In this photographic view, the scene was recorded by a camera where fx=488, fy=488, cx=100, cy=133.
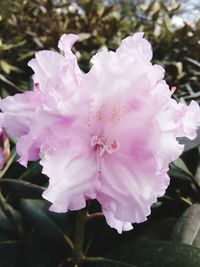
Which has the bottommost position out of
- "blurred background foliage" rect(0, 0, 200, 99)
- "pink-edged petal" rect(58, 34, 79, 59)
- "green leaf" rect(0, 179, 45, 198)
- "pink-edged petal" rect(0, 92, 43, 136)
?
"blurred background foliage" rect(0, 0, 200, 99)

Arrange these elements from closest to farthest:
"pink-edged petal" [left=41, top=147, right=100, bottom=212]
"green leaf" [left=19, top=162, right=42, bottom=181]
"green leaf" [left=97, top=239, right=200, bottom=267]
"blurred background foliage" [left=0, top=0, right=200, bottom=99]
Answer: "pink-edged petal" [left=41, top=147, right=100, bottom=212] < "green leaf" [left=97, top=239, right=200, bottom=267] < "green leaf" [left=19, top=162, right=42, bottom=181] < "blurred background foliage" [left=0, top=0, right=200, bottom=99]

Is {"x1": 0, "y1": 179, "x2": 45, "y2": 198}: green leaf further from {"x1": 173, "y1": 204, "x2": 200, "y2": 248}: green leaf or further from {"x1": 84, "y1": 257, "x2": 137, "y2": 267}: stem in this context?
{"x1": 173, "y1": 204, "x2": 200, "y2": 248}: green leaf

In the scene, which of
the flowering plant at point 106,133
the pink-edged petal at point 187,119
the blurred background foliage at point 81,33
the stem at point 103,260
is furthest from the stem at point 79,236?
the blurred background foliage at point 81,33

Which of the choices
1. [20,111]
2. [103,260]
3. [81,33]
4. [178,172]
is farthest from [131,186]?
[81,33]

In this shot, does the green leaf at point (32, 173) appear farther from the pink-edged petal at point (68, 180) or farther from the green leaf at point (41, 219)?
the pink-edged petal at point (68, 180)

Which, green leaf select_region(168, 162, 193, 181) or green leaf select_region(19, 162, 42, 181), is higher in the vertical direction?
green leaf select_region(19, 162, 42, 181)

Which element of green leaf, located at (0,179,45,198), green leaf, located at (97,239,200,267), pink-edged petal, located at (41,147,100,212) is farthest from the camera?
green leaf, located at (0,179,45,198)

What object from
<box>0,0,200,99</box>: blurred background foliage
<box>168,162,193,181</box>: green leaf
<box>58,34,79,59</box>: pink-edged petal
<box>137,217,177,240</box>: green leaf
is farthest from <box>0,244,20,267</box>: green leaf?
<box>0,0,200,99</box>: blurred background foliage

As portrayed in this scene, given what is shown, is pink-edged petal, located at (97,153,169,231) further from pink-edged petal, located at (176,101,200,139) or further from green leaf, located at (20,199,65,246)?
green leaf, located at (20,199,65,246)

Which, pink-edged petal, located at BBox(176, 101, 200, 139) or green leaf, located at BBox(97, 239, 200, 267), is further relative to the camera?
green leaf, located at BBox(97, 239, 200, 267)
